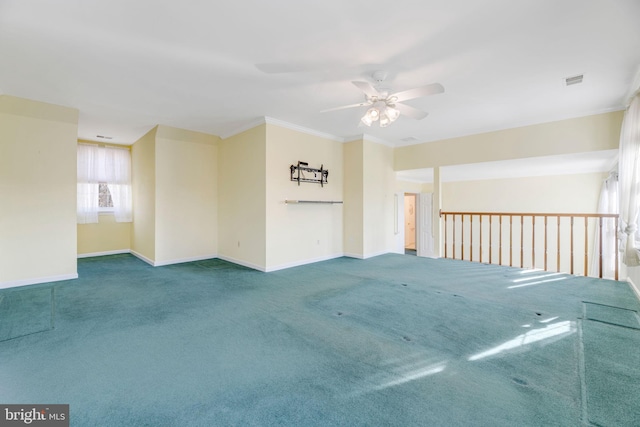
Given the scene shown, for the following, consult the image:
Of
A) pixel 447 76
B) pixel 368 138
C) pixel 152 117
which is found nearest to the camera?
pixel 447 76

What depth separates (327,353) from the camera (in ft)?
7.43

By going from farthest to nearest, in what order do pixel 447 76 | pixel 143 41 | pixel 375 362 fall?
pixel 447 76, pixel 143 41, pixel 375 362

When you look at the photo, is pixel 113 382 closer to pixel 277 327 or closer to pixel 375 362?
pixel 277 327

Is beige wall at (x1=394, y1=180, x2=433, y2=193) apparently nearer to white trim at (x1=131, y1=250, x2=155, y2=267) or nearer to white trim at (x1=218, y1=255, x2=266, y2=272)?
white trim at (x1=218, y1=255, x2=266, y2=272)

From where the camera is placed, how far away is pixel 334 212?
20.8ft

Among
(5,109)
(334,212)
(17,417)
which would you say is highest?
(5,109)

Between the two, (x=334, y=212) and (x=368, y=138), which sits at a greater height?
(x=368, y=138)

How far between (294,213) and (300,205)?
226 mm

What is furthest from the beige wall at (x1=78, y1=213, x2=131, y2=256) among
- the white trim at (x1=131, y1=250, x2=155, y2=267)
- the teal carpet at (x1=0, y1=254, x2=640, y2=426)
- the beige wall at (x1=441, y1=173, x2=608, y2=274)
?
the beige wall at (x1=441, y1=173, x2=608, y2=274)

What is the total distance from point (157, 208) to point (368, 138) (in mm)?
4772

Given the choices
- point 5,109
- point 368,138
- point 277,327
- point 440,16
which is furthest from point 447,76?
point 5,109

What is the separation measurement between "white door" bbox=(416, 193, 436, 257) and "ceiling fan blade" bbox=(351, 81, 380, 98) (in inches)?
214

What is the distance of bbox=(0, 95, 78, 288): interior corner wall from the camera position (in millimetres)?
4098

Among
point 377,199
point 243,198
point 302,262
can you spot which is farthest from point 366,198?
point 243,198
